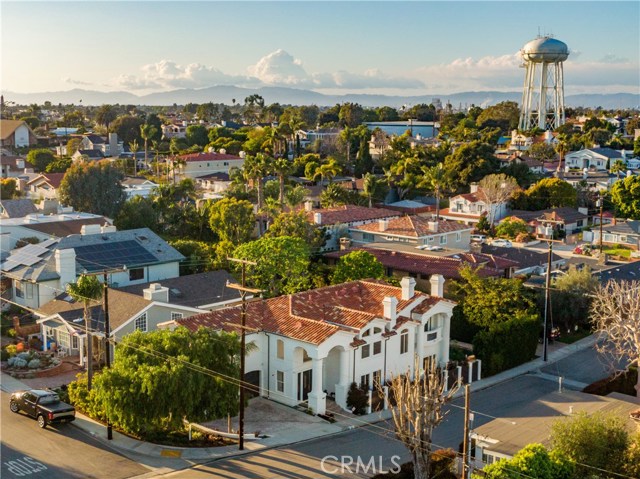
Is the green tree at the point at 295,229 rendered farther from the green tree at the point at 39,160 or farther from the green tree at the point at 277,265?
the green tree at the point at 39,160

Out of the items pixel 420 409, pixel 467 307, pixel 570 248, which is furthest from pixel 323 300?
pixel 570 248

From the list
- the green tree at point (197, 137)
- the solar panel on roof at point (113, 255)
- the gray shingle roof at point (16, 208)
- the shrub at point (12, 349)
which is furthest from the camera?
the green tree at point (197, 137)

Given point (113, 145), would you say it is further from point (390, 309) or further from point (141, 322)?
point (390, 309)

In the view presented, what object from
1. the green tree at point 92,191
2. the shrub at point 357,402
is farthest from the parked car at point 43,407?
the green tree at point 92,191

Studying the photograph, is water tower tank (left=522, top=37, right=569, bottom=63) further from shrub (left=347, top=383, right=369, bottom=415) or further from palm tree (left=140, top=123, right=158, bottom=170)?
shrub (left=347, top=383, right=369, bottom=415)

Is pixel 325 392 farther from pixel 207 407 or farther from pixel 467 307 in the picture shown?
pixel 467 307
